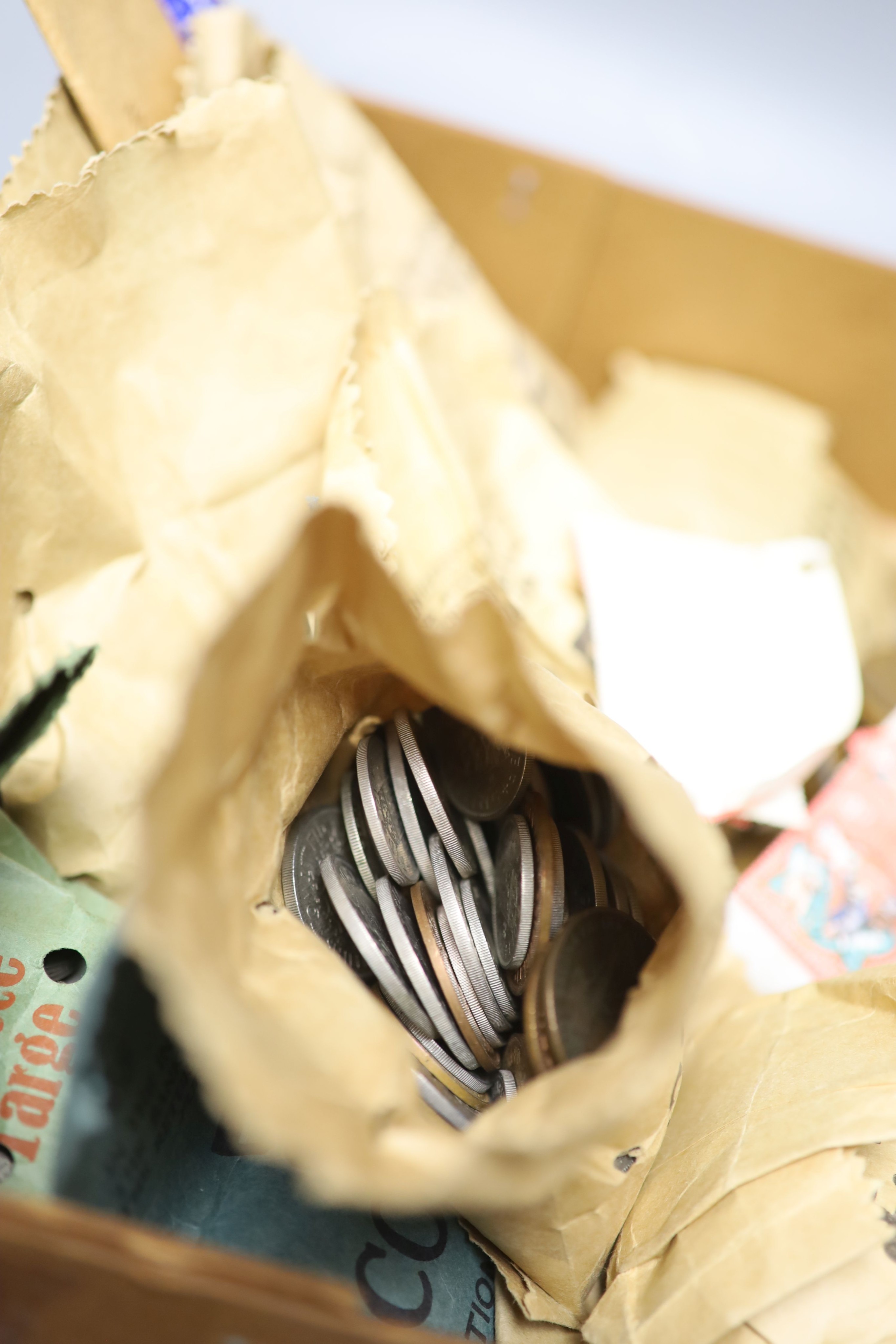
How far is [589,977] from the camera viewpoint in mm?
504

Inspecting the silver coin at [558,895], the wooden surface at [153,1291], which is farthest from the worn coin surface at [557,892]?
the wooden surface at [153,1291]

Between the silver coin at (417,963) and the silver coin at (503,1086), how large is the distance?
0.02 meters

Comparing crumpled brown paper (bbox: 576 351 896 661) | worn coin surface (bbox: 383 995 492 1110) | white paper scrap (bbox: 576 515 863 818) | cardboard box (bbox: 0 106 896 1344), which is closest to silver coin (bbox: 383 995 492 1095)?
worn coin surface (bbox: 383 995 492 1110)

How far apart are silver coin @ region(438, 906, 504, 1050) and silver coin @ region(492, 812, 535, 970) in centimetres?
3

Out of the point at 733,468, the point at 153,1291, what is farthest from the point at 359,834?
the point at 733,468

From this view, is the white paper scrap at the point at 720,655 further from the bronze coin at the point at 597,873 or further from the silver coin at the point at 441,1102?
the silver coin at the point at 441,1102

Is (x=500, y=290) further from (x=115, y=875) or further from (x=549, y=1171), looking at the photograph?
(x=549, y=1171)

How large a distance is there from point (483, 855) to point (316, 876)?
0.11m

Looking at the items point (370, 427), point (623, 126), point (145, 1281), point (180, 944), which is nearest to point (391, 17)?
point (623, 126)

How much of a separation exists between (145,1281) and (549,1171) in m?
0.16

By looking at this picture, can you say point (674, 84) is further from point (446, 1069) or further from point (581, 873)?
point (446, 1069)

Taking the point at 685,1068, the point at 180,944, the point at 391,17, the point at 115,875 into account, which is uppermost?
the point at 391,17

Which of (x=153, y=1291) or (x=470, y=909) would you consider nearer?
(x=153, y=1291)

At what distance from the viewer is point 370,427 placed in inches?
27.5
